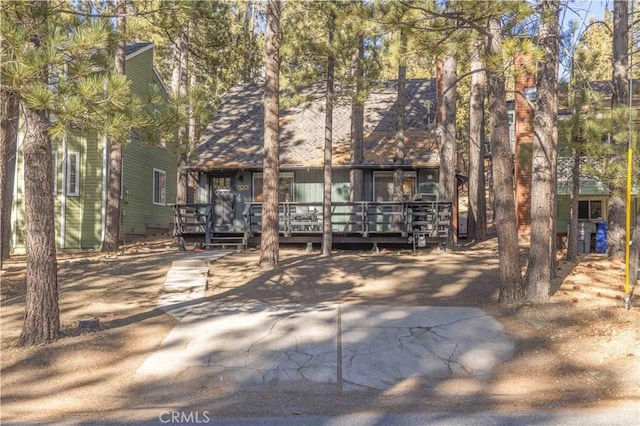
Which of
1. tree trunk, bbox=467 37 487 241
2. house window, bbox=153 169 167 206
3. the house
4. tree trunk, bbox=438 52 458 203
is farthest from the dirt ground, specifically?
house window, bbox=153 169 167 206

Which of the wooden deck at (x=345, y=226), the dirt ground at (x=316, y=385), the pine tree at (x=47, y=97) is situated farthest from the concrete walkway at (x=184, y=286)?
the wooden deck at (x=345, y=226)

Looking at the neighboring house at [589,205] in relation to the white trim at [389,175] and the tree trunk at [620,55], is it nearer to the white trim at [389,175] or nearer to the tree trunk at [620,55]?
the white trim at [389,175]

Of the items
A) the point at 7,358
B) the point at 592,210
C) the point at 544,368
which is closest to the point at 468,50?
the point at 544,368

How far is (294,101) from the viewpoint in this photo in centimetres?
1614

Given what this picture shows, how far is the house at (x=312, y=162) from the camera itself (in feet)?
65.3

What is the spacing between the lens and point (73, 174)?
20.5m

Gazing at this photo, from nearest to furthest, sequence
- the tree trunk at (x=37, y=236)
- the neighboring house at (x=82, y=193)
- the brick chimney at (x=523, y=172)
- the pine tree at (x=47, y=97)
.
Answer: the pine tree at (x=47, y=97) < the tree trunk at (x=37, y=236) < the brick chimney at (x=523, y=172) < the neighboring house at (x=82, y=193)

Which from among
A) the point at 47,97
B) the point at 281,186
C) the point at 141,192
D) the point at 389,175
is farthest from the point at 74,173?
the point at 47,97

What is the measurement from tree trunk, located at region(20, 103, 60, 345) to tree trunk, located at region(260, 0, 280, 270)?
573 cm

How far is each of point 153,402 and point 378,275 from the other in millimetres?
7190

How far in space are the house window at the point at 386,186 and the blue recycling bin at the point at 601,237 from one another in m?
6.31

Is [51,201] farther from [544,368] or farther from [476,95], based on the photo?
[476,95]

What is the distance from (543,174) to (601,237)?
11.4m

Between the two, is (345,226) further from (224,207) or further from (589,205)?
(589,205)
